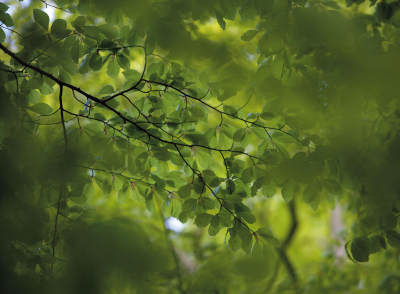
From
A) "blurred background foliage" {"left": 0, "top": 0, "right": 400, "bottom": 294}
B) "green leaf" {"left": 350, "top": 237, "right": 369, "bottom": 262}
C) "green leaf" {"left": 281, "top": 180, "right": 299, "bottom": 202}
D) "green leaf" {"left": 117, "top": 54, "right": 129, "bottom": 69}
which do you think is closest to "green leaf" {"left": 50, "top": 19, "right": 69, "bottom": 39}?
"blurred background foliage" {"left": 0, "top": 0, "right": 400, "bottom": 294}

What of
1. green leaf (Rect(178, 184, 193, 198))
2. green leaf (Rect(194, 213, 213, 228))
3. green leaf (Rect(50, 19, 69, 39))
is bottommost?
green leaf (Rect(194, 213, 213, 228))

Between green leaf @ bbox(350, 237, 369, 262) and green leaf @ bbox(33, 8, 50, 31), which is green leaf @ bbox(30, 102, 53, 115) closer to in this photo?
green leaf @ bbox(33, 8, 50, 31)

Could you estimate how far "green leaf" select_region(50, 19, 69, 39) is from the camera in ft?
4.73

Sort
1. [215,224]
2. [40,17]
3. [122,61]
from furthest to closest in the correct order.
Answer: [122,61], [215,224], [40,17]

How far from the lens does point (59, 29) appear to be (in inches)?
56.9

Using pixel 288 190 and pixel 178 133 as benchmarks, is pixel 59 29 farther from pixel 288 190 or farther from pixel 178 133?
pixel 288 190

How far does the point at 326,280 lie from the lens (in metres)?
3.18

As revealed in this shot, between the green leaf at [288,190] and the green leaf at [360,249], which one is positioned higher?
the green leaf at [288,190]

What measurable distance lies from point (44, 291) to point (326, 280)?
300 centimetres

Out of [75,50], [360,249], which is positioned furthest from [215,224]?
[75,50]

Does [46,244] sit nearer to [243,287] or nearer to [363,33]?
[363,33]

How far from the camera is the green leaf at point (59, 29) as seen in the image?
1.44 m

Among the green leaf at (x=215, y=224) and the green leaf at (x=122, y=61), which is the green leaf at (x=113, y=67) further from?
the green leaf at (x=215, y=224)

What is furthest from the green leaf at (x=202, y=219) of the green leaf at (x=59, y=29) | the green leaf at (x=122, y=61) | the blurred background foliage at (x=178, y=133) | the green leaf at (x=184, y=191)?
the green leaf at (x=59, y=29)
